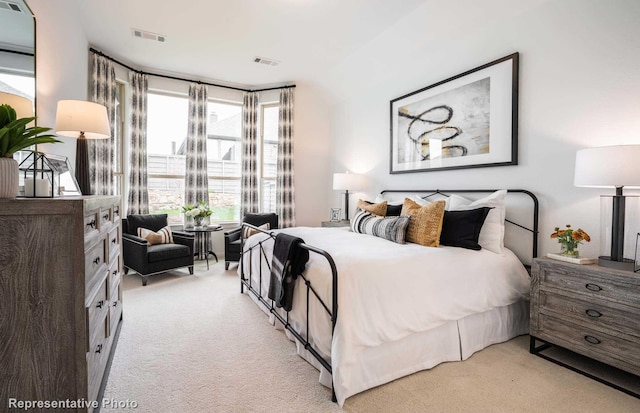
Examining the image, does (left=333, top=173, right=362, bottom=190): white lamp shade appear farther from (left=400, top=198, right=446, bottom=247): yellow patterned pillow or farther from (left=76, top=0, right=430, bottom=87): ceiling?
(left=400, top=198, right=446, bottom=247): yellow patterned pillow

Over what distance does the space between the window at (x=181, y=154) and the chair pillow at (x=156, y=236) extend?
2.76 ft

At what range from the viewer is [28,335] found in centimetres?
123

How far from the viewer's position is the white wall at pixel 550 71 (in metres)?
2.30

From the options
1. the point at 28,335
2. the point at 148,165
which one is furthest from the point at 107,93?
the point at 28,335

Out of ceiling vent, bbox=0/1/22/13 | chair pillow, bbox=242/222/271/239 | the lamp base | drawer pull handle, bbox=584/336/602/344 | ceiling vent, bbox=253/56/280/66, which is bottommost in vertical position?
drawer pull handle, bbox=584/336/602/344

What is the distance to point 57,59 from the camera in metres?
2.85

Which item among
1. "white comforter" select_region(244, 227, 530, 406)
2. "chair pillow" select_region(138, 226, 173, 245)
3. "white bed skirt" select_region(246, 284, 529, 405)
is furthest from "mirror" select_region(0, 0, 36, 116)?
"chair pillow" select_region(138, 226, 173, 245)

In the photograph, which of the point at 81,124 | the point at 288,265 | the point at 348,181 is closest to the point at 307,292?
the point at 288,265

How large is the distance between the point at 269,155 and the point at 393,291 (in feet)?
14.7

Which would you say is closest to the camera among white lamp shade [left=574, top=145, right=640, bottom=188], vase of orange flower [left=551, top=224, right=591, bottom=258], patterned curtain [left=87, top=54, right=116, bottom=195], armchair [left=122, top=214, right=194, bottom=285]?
white lamp shade [left=574, top=145, right=640, bottom=188]

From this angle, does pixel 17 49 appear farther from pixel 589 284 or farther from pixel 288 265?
pixel 589 284

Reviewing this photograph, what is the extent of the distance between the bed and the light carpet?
0.11m

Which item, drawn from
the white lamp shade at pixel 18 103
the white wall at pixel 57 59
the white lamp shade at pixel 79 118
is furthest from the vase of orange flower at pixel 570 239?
the white wall at pixel 57 59

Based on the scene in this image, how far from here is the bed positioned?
6.09 ft
